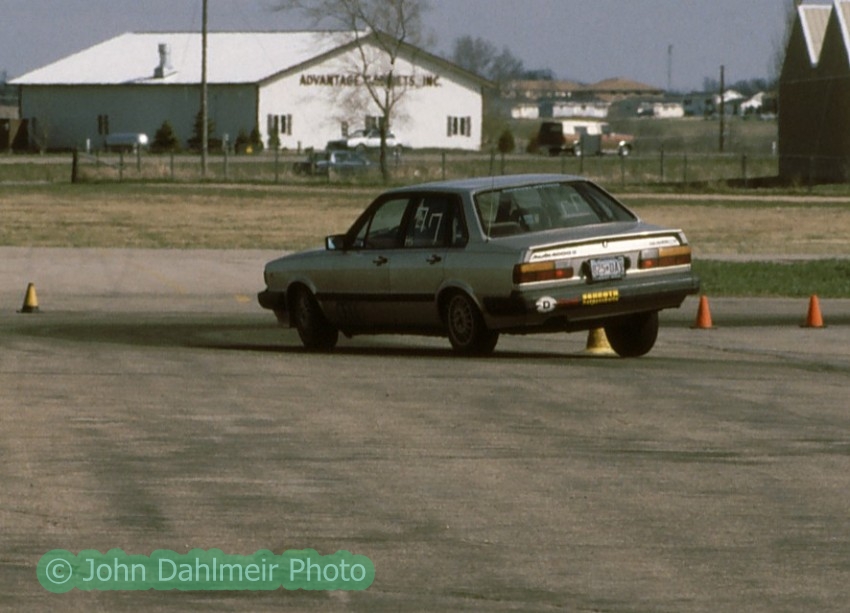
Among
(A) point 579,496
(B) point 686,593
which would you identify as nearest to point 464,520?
(A) point 579,496

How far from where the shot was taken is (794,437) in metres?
12.2

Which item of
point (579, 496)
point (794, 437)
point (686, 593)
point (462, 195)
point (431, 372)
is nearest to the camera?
point (686, 593)

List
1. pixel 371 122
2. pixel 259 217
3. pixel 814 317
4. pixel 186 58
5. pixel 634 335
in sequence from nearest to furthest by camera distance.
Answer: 1. pixel 634 335
2. pixel 814 317
3. pixel 259 217
4. pixel 371 122
5. pixel 186 58

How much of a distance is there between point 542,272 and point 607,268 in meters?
0.55

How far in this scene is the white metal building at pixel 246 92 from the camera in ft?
384

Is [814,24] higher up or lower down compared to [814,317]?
higher up

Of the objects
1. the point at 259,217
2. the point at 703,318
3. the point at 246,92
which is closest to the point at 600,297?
the point at 703,318

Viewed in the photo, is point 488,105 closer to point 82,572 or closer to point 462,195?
point 462,195

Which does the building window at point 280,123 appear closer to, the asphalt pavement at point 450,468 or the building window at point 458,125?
the building window at point 458,125

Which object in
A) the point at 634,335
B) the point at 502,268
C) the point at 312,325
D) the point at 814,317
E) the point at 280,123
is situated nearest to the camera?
the point at 502,268

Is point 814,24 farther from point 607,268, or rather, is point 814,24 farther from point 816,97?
point 607,268

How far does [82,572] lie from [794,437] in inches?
215

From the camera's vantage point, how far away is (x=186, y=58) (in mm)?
121938

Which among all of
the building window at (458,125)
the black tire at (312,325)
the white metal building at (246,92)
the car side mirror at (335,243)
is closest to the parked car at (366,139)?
the white metal building at (246,92)
